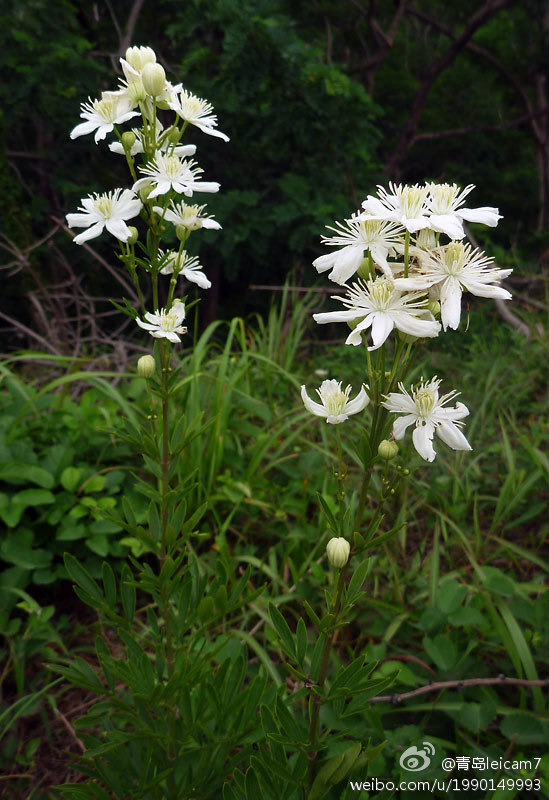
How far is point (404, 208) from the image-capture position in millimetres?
779

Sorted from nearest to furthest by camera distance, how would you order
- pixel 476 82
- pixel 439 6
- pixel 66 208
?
pixel 66 208, pixel 439 6, pixel 476 82

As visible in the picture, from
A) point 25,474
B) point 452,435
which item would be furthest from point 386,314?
point 25,474

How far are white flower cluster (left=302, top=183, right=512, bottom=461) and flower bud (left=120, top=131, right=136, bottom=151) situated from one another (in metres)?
0.46

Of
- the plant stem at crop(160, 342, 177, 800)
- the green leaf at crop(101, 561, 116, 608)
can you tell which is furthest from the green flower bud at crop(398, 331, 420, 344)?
the green leaf at crop(101, 561, 116, 608)

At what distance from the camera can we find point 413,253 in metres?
0.77

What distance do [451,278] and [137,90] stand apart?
660mm

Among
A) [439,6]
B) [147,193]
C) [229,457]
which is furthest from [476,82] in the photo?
[147,193]

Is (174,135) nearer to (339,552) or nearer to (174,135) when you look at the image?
(174,135)

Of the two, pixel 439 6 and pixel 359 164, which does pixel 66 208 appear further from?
pixel 439 6

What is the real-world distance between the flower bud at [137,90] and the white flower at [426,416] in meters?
0.70

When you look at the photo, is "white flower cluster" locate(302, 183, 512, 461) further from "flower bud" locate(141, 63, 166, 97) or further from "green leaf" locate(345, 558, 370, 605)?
"flower bud" locate(141, 63, 166, 97)

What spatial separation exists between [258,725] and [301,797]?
15 centimetres

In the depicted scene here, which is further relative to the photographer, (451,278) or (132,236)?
(132,236)

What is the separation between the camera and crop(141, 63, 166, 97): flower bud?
93 centimetres
